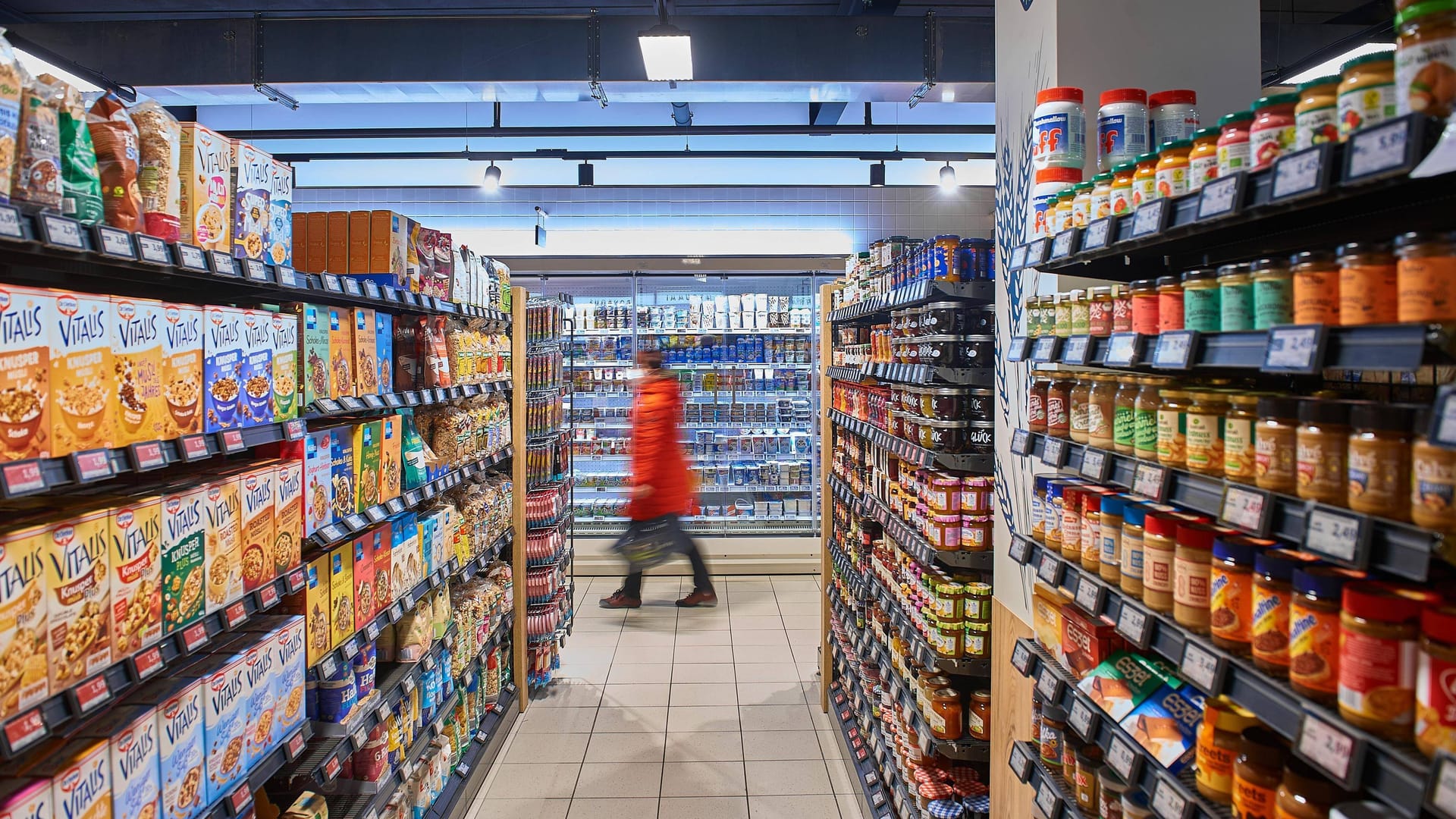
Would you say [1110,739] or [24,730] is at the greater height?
[24,730]

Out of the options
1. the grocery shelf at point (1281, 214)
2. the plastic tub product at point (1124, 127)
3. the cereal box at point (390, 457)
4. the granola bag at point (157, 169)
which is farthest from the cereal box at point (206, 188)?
the plastic tub product at point (1124, 127)

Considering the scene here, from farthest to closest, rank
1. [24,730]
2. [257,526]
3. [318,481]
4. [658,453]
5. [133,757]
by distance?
[658,453] < [318,481] < [257,526] < [133,757] < [24,730]

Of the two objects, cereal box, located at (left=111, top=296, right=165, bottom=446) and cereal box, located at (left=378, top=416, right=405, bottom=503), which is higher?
cereal box, located at (left=111, top=296, right=165, bottom=446)

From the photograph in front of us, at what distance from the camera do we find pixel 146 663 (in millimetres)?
1646

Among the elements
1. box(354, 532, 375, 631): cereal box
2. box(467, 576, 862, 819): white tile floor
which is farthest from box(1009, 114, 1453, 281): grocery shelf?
box(467, 576, 862, 819): white tile floor

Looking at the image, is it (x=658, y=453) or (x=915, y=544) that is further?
(x=658, y=453)

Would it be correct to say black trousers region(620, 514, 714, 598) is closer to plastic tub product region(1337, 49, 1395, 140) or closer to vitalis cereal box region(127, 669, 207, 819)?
vitalis cereal box region(127, 669, 207, 819)

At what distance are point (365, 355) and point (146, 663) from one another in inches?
53.7

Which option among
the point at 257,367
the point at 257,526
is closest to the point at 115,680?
the point at 257,526

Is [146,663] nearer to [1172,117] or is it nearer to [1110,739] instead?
[1110,739]

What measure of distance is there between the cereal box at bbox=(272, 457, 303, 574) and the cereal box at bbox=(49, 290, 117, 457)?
0.62 metres

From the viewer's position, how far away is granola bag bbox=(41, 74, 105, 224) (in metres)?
1.51

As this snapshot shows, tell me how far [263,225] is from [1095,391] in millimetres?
2219

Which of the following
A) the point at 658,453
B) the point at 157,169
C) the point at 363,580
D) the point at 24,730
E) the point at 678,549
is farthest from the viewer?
the point at 658,453
